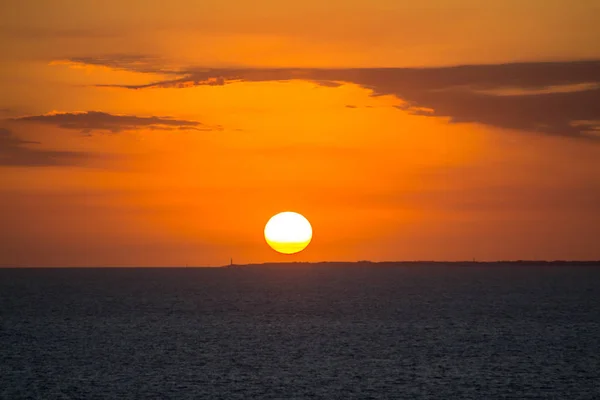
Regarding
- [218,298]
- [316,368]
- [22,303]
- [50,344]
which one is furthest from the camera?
[218,298]

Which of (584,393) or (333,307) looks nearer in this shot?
(584,393)

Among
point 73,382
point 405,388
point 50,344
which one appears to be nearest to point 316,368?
point 405,388

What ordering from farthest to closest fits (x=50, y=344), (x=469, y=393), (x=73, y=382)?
(x=50, y=344)
(x=73, y=382)
(x=469, y=393)

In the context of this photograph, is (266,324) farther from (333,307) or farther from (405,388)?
(405,388)

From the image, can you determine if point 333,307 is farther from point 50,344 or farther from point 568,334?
point 50,344

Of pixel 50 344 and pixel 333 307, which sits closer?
pixel 50 344

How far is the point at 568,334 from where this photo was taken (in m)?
108

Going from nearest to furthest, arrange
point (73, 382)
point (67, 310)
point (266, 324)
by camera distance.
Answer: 1. point (73, 382)
2. point (266, 324)
3. point (67, 310)

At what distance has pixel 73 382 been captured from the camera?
223 ft

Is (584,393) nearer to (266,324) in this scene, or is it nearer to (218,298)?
(266,324)

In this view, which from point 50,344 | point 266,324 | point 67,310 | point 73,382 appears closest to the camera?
point 73,382

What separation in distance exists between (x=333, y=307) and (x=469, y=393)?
95136 millimetres

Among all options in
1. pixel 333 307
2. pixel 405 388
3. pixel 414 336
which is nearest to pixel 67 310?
pixel 333 307

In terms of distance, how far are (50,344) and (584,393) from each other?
2263 inches
